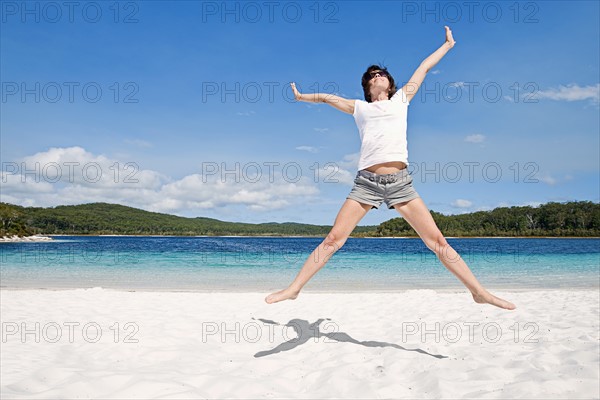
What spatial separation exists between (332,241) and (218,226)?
93.4 metres

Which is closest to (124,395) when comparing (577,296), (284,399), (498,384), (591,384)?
(284,399)

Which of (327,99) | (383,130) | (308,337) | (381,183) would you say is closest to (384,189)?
(381,183)

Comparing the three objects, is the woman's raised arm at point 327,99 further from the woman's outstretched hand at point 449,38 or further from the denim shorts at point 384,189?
the woman's outstretched hand at point 449,38

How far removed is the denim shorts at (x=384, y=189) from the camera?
10.2 feet

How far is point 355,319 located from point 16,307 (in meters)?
5.89

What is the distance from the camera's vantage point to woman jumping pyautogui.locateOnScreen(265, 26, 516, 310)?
308 cm

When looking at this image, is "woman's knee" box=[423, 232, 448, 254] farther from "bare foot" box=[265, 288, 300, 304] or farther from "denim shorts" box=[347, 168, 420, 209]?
"bare foot" box=[265, 288, 300, 304]

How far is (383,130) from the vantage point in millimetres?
3045

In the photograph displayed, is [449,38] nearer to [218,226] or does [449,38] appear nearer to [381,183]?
[381,183]

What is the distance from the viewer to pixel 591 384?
3219mm

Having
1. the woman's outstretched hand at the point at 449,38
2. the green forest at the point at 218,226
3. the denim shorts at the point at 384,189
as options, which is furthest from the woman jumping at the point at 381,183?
the green forest at the point at 218,226

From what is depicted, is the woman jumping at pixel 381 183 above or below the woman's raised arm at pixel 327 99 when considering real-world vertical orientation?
below

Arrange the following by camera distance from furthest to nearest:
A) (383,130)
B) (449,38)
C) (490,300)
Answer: (449,38) → (490,300) → (383,130)

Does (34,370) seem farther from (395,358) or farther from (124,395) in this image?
(395,358)
